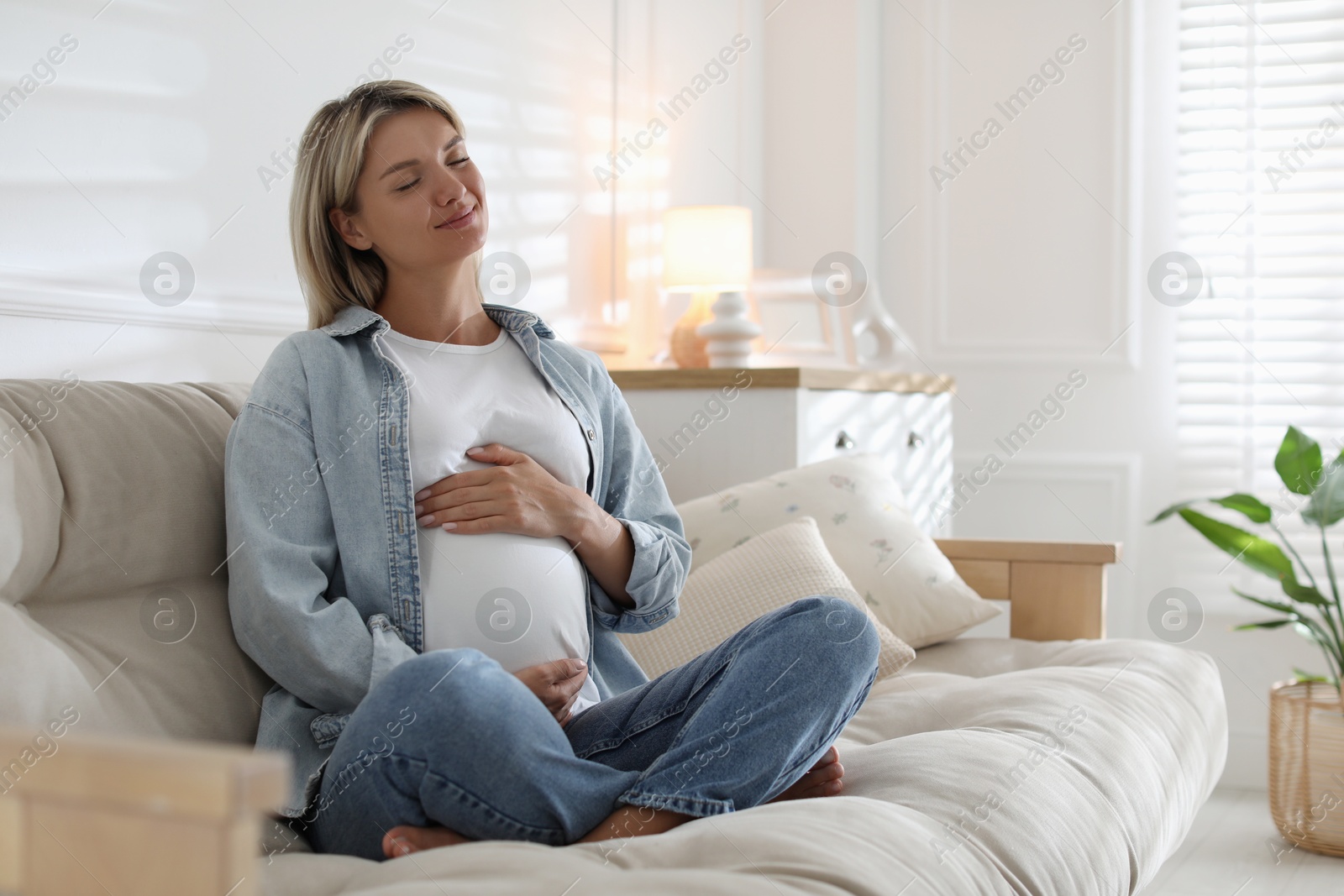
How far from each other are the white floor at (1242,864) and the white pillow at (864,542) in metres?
0.79

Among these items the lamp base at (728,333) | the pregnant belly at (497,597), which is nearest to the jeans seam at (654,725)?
the pregnant belly at (497,597)

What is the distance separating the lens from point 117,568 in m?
1.14

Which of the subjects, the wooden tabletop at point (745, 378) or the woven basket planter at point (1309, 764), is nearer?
the wooden tabletop at point (745, 378)

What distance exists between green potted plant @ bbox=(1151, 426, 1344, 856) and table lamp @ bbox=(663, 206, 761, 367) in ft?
3.52

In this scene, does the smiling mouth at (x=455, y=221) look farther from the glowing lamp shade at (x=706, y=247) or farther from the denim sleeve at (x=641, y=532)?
the glowing lamp shade at (x=706, y=247)

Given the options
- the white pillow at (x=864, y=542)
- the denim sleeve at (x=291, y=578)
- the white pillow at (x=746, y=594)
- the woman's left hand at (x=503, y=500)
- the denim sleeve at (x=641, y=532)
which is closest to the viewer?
the denim sleeve at (x=291, y=578)

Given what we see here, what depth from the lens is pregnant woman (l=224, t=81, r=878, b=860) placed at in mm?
1011

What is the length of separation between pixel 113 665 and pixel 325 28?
118 cm

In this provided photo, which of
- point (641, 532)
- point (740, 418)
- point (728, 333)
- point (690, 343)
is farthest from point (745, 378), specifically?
point (641, 532)

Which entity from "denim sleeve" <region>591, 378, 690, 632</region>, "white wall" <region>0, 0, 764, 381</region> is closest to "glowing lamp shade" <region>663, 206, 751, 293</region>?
"white wall" <region>0, 0, 764, 381</region>

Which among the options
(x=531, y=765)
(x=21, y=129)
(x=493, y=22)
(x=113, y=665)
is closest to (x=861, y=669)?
(x=531, y=765)

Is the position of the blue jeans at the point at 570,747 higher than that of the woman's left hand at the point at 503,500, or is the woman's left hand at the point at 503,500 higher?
the woman's left hand at the point at 503,500

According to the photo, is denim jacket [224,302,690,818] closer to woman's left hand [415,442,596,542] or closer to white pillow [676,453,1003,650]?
woman's left hand [415,442,596,542]

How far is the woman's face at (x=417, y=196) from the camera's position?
134 centimetres
